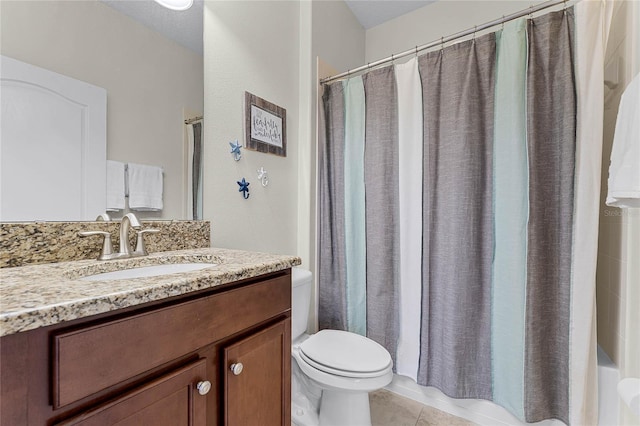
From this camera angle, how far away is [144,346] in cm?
54

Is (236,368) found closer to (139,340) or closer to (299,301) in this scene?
(139,340)

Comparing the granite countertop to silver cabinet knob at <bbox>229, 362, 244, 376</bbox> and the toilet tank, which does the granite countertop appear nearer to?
silver cabinet knob at <bbox>229, 362, 244, 376</bbox>

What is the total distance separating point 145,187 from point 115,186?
10 centimetres

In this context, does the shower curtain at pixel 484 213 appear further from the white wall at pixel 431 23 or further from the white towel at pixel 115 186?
the white towel at pixel 115 186

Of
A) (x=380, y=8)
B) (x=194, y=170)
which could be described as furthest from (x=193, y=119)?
(x=380, y=8)

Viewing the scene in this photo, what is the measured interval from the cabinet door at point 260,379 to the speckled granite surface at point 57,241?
Result: 55cm

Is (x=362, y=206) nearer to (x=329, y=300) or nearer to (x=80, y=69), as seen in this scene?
(x=329, y=300)

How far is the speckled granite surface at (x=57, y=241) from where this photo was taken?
2.38 feet

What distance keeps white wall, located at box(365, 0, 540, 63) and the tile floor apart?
244 cm

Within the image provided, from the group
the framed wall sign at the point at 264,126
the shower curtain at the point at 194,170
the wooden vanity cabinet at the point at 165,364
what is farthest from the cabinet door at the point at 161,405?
the framed wall sign at the point at 264,126

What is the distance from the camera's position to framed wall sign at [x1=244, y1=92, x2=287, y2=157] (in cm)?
140

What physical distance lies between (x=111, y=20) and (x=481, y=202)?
64.7 inches

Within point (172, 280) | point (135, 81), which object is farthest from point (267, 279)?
point (135, 81)

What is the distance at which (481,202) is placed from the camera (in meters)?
1.34
